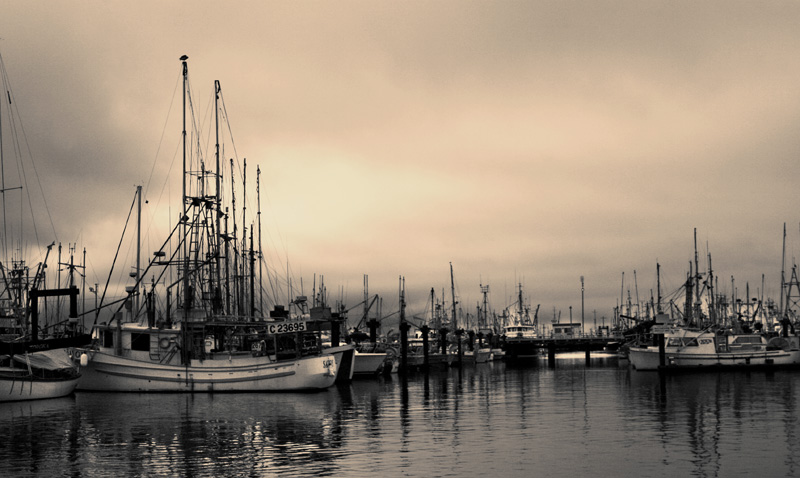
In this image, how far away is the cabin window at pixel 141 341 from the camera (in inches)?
2478

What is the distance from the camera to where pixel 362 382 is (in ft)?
258

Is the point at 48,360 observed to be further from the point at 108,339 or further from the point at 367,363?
the point at 367,363

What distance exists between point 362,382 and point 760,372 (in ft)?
145

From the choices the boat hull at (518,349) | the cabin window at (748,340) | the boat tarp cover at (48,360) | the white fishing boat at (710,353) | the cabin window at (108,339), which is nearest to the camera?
the boat tarp cover at (48,360)

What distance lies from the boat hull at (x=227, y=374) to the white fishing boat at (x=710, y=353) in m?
43.9

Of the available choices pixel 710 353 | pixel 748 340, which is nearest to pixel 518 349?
pixel 748 340

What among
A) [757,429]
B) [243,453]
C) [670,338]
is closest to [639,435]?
[757,429]

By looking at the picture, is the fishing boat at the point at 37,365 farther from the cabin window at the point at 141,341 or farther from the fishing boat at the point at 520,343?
the fishing boat at the point at 520,343

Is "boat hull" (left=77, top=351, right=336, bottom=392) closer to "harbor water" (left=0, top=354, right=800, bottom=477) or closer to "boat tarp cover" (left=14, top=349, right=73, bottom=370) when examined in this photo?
"harbor water" (left=0, top=354, right=800, bottom=477)

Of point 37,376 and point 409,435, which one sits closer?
point 409,435

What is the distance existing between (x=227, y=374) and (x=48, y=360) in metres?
12.0

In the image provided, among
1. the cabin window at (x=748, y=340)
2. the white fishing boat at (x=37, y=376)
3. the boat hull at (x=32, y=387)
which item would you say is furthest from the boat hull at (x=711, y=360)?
the boat hull at (x=32, y=387)

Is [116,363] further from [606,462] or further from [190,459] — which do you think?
[606,462]

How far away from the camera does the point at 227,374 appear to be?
203 feet
